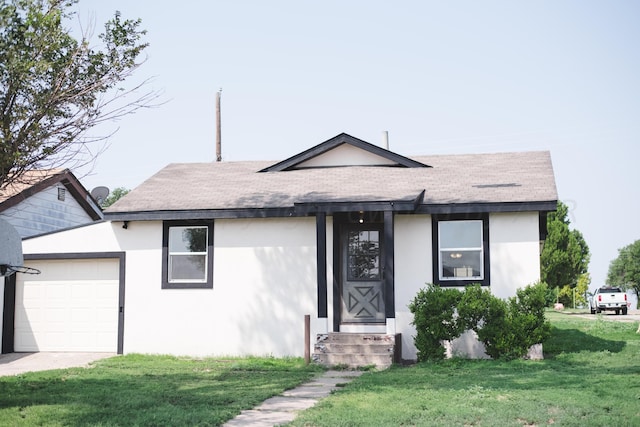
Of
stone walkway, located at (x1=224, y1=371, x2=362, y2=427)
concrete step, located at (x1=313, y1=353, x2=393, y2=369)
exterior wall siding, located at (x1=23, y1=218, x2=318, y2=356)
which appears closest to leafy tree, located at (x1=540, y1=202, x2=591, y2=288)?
exterior wall siding, located at (x1=23, y1=218, x2=318, y2=356)

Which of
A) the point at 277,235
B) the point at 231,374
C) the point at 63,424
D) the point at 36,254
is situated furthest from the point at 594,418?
the point at 36,254

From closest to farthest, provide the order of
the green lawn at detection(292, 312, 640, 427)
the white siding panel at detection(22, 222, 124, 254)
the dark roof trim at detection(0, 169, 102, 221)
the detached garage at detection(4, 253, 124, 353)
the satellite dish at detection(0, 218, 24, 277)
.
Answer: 1. the green lawn at detection(292, 312, 640, 427)
2. the satellite dish at detection(0, 218, 24, 277)
3. the white siding panel at detection(22, 222, 124, 254)
4. the detached garage at detection(4, 253, 124, 353)
5. the dark roof trim at detection(0, 169, 102, 221)

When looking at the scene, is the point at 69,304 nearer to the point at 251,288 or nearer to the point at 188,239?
the point at 188,239

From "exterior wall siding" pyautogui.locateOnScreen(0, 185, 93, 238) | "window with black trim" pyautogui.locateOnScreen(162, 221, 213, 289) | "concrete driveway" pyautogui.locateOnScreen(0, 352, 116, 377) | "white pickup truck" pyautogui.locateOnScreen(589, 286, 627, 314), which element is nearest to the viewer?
"concrete driveway" pyautogui.locateOnScreen(0, 352, 116, 377)

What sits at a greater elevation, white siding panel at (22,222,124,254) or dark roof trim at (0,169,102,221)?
dark roof trim at (0,169,102,221)

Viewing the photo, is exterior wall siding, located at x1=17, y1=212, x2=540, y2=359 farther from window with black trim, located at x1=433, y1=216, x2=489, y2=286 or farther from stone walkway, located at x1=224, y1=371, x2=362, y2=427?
stone walkway, located at x1=224, y1=371, x2=362, y2=427

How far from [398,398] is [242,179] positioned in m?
10.2

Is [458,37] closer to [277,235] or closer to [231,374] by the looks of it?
[277,235]

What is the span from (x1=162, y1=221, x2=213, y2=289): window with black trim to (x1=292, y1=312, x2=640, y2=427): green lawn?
527 centimetres

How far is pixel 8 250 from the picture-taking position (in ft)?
33.0

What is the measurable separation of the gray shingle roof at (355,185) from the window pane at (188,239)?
0.60 m

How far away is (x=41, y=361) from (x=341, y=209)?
7.20 meters

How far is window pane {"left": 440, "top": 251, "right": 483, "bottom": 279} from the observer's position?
1577cm

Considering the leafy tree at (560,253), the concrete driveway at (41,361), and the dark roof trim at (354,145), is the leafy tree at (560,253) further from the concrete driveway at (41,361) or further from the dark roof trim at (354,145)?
the concrete driveway at (41,361)
